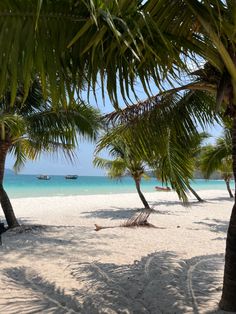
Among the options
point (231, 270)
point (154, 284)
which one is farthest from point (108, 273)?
point (231, 270)

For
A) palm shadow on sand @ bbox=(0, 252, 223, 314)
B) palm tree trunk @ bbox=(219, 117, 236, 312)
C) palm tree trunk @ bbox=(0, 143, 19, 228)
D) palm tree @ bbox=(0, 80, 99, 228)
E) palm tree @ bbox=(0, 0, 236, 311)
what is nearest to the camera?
palm tree @ bbox=(0, 0, 236, 311)

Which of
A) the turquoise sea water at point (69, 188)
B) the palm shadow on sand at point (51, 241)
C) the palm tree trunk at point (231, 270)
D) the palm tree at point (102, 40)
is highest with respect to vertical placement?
the palm tree at point (102, 40)

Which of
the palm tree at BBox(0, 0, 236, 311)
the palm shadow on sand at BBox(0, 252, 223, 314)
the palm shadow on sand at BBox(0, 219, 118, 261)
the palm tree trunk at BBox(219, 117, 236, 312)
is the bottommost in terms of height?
the palm shadow on sand at BBox(0, 219, 118, 261)

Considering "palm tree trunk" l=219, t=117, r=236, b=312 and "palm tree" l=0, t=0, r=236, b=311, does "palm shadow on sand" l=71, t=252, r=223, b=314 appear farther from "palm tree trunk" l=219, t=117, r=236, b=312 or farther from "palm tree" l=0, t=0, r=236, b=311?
"palm tree" l=0, t=0, r=236, b=311

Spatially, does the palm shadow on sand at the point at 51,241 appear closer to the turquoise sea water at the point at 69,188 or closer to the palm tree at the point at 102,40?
the palm tree at the point at 102,40

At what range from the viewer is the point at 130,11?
2.29 meters

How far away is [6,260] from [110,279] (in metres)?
2.04

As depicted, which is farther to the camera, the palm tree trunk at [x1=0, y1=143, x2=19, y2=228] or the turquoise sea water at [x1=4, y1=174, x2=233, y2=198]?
the turquoise sea water at [x1=4, y1=174, x2=233, y2=198]

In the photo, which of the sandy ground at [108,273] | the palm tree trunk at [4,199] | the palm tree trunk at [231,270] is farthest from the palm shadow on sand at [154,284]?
the palm tree trunk at [4,199]

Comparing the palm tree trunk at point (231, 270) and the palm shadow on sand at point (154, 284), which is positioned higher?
the palm tree trunk at point (231, 270)

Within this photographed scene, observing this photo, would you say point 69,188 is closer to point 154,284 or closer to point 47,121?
point 47,121

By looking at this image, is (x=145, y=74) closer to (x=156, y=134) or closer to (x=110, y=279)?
(x=156, y=134)

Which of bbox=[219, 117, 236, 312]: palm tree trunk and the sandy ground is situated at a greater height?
bbox=[219, 117, 236, 312]: palm tree trunk

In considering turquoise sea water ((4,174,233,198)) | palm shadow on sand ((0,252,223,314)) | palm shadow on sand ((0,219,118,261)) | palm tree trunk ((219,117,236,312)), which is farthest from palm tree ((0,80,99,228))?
turquoise sea water ((4,174,233,198))
